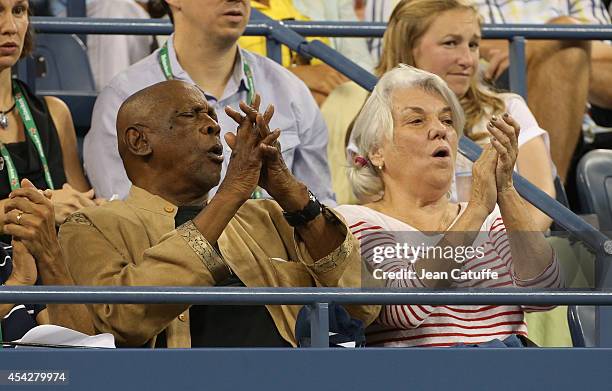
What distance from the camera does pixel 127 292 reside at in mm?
3932

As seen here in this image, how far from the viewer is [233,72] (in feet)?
18.7

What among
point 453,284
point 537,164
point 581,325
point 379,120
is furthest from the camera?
point 537,164

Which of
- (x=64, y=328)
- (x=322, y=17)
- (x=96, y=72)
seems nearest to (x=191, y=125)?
(x=64, y=328)

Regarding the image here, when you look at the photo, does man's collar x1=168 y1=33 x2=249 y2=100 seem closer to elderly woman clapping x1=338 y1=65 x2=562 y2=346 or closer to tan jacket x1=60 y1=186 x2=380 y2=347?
elderly woman clapping x1=338 y1=65 x2=562 y2=346

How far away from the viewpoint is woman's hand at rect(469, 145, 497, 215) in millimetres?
4492

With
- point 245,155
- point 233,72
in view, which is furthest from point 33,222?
point 233,72

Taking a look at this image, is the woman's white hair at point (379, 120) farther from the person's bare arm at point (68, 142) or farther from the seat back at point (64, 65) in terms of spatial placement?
the seat back at point (64, 65)

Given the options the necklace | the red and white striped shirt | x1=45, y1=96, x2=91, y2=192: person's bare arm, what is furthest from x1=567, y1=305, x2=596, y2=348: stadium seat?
the necklace

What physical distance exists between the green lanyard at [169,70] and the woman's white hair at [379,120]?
2.62 ft

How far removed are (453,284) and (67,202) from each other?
142 cm

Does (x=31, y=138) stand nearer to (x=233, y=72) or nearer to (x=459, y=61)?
(x=233, y=72)

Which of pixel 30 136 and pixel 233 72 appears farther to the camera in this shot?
pixel 233 72

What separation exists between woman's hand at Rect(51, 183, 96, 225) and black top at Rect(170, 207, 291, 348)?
82 cm

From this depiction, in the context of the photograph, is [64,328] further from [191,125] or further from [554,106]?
[554,106]
